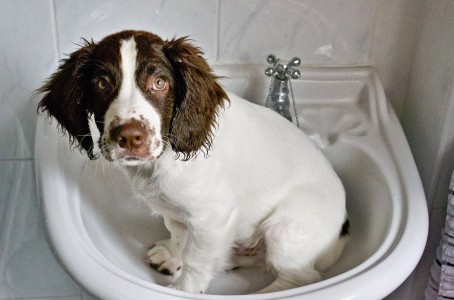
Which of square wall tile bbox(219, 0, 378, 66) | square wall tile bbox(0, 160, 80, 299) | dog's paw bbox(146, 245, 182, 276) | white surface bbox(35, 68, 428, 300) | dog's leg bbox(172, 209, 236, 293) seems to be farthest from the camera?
square wall tile bbox(0, 160, 80, 299)

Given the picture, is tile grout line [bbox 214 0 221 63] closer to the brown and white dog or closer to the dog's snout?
the brown and white dog

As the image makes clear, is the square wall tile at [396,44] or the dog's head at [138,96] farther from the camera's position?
the square wall tile at [396,44]

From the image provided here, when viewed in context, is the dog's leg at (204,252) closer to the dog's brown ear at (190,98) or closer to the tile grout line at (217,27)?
the dog's brown ear at (190,98)

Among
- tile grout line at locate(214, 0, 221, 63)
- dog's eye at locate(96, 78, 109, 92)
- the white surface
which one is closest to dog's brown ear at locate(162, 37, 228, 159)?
dog's eye at locate(96, 78, 109, 92)

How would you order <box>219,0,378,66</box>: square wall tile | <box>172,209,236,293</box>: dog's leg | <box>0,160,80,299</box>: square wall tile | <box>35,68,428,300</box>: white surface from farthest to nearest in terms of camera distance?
<box>0,160,80,299</box>: square wall tile < <box>219,0,378,66</box>: square wall tile < <box>172,209,236,293</box>: dog's leg < <box>35,68,428,300</box>: white surface

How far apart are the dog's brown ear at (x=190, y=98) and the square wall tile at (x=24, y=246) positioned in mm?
639

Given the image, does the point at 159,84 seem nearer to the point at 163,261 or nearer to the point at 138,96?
the point at 138,96

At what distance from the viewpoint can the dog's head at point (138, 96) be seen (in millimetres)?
892

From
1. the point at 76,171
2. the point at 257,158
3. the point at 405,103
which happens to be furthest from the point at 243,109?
the point at 405,103

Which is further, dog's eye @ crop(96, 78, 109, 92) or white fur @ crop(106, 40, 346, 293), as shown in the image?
white fur @ crop(106, 40, 346, 293)

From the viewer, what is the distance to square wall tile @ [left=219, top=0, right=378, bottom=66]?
1.32 m

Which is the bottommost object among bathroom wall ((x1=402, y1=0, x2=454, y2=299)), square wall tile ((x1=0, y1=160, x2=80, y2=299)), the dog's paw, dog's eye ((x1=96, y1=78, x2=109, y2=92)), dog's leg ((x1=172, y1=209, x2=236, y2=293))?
square wall tile ((x1=0, y1=160, x2=80, y2=299))

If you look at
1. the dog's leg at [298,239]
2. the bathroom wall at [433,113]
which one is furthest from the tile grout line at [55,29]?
the bathroom wall at [433,113]

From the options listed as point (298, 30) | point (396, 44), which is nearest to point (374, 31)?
point (396, 44)
